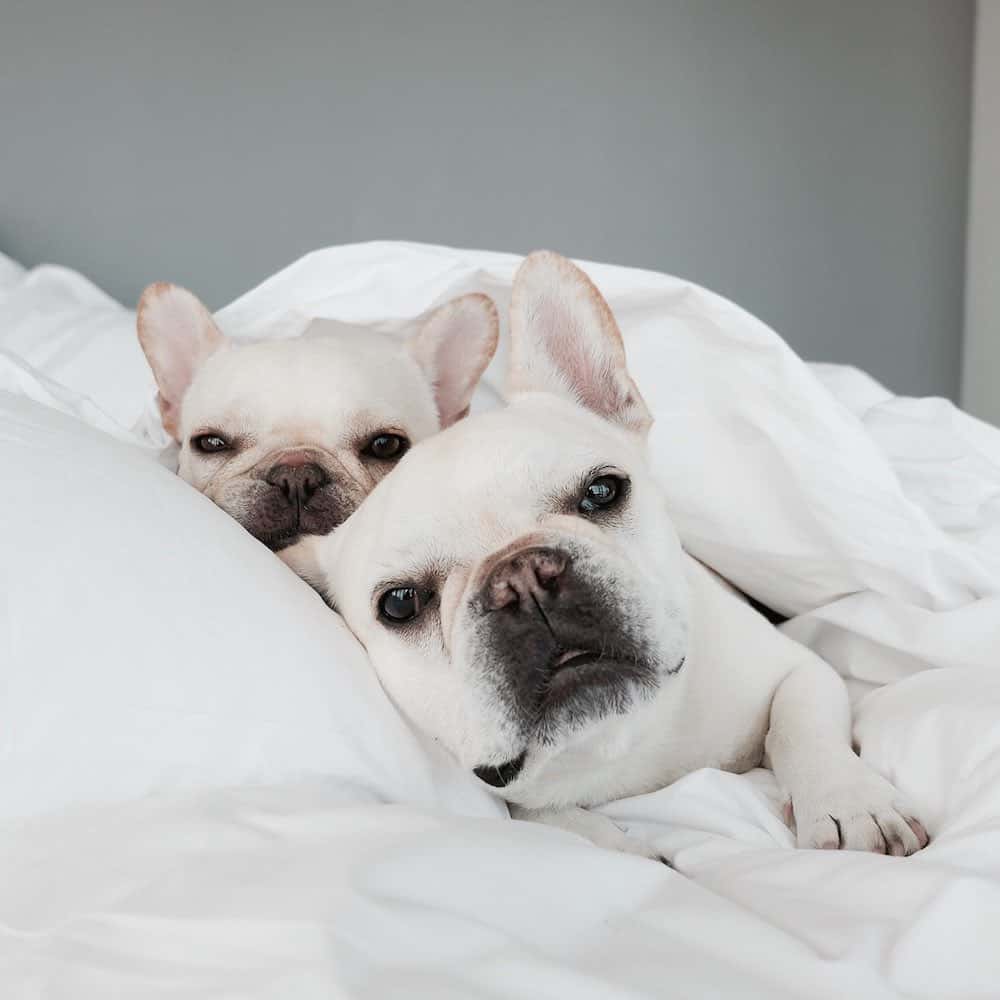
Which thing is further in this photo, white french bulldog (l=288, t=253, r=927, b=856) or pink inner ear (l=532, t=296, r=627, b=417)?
pink inner ear (l=532, t=296, r=627, b=417)

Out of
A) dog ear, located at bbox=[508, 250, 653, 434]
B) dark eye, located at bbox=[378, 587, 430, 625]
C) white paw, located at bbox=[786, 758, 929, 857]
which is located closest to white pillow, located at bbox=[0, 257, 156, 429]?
dog ear, located at bbox=[508, 250, 653, 434]

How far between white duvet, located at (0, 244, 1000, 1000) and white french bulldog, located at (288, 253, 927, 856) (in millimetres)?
43

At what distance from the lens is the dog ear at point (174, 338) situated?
150 cm

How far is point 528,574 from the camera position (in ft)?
3.14

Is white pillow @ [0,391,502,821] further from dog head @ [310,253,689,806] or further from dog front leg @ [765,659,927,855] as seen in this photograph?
dog front leg @ [765,659,927,855]

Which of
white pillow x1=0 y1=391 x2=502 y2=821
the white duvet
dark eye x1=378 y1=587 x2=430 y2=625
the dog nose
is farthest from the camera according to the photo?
dark eye x1=378 y1=587 x2=430 y2=625

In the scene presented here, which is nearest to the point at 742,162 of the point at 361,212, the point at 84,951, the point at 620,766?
the point at 361,212

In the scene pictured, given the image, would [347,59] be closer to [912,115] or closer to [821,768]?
[912,115]

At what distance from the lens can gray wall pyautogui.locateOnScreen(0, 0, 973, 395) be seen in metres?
2.88

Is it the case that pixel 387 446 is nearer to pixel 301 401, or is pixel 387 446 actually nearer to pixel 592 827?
pixel 301 401

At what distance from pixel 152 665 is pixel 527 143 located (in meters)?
2.50

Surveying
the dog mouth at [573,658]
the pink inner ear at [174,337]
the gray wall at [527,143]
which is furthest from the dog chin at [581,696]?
the gray wall at [527,143]

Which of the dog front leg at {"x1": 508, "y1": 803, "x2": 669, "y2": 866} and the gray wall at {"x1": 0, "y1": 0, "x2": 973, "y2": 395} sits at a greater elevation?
the gray wall at {"x1": 0, "y1": 0, "x2": 973, "y2": 395}

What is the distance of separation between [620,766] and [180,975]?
57cm
